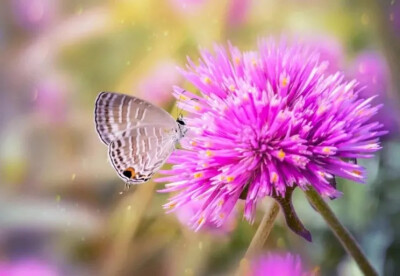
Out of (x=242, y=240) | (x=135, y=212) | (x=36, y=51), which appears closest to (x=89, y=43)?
(x=36, y=51)

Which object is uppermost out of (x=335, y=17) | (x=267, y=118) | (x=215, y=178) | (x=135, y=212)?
(x=335, y=17)

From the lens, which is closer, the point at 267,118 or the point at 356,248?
the point at 267,118

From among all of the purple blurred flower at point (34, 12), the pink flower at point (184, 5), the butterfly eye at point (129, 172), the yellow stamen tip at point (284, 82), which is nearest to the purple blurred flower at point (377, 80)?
the yellow stamen tip at point (284, 82)

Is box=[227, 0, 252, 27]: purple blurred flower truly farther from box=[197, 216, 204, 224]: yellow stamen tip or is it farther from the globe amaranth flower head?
box=[197, 216, 204, 224]: yellow stamen tip

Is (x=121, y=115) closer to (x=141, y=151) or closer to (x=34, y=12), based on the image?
(x=141, y=151)

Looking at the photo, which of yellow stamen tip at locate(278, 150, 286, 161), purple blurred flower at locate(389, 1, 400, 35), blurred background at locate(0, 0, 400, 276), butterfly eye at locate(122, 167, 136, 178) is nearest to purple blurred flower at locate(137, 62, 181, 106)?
blurred background at locate(0, 0, 400, 276)

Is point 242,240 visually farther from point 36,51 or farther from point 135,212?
point 36,51

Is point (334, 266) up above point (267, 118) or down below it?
below
